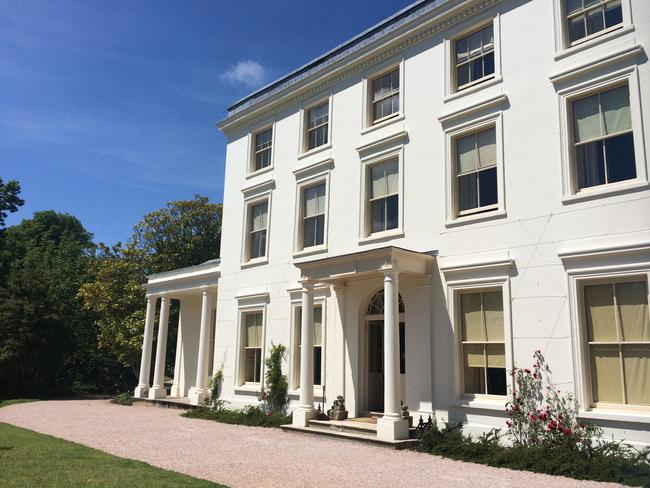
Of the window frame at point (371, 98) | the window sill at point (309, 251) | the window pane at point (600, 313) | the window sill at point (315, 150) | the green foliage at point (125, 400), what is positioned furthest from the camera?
the green foliage at point (125, 400)

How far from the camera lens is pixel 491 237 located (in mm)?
11414

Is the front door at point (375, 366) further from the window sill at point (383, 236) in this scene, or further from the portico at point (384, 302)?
the window sill at point (383, 236)

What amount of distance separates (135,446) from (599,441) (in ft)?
28.4

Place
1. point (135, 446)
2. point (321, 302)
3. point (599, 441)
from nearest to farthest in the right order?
point (599, 441), point (135, 446), point (321, 302)

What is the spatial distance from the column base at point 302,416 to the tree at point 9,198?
2976 centimetres

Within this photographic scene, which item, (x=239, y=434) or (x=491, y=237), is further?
(x=239, y=434)

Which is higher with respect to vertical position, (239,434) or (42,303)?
(42,303)

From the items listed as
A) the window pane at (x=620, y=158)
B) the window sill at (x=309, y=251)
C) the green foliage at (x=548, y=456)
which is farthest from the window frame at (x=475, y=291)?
the window sill at (x=309, y=251)

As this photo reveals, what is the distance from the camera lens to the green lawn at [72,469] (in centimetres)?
720

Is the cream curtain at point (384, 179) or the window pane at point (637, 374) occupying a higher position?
the cream curtain at point (384, 179)

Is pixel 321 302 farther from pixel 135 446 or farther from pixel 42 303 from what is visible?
pixel 42 303

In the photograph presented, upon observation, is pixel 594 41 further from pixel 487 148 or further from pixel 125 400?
pixel 125 400

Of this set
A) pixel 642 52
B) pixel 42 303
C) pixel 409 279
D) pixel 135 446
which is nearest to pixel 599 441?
pixel 409 279

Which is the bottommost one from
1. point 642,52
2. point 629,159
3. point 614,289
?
point 614,289
